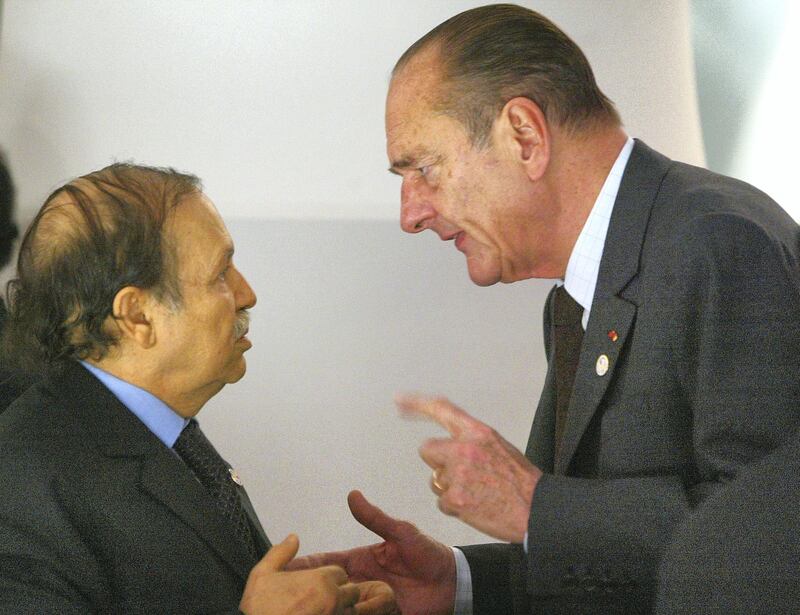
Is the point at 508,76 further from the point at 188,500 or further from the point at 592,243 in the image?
the point at 188,500

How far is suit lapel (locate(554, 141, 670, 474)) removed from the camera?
1871 millimetres

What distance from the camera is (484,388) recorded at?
3420mm

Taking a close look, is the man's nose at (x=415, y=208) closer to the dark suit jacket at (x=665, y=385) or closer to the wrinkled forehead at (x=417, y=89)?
the wrinkled forehead at (x=417, y=89)

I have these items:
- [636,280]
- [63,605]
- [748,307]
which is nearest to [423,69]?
[636,280]

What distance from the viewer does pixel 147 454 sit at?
172cm

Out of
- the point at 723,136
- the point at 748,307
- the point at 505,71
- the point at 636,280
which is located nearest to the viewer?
the point at 748,307

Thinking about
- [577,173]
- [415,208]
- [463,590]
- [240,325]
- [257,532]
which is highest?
[577,173]

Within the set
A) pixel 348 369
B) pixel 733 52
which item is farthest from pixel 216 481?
pixel 733 52

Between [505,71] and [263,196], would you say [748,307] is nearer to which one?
[505,71]

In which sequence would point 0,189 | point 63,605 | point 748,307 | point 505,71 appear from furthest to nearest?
point 0,189
point 505,71
point 748,307
point 63,605

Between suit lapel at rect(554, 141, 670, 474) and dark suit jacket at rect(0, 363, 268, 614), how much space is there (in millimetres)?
622

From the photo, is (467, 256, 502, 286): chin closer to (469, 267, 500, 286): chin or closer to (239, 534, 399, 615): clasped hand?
(469, 267, 500, 286): chin

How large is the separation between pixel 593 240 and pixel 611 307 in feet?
0.64

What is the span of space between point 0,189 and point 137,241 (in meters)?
1.67
